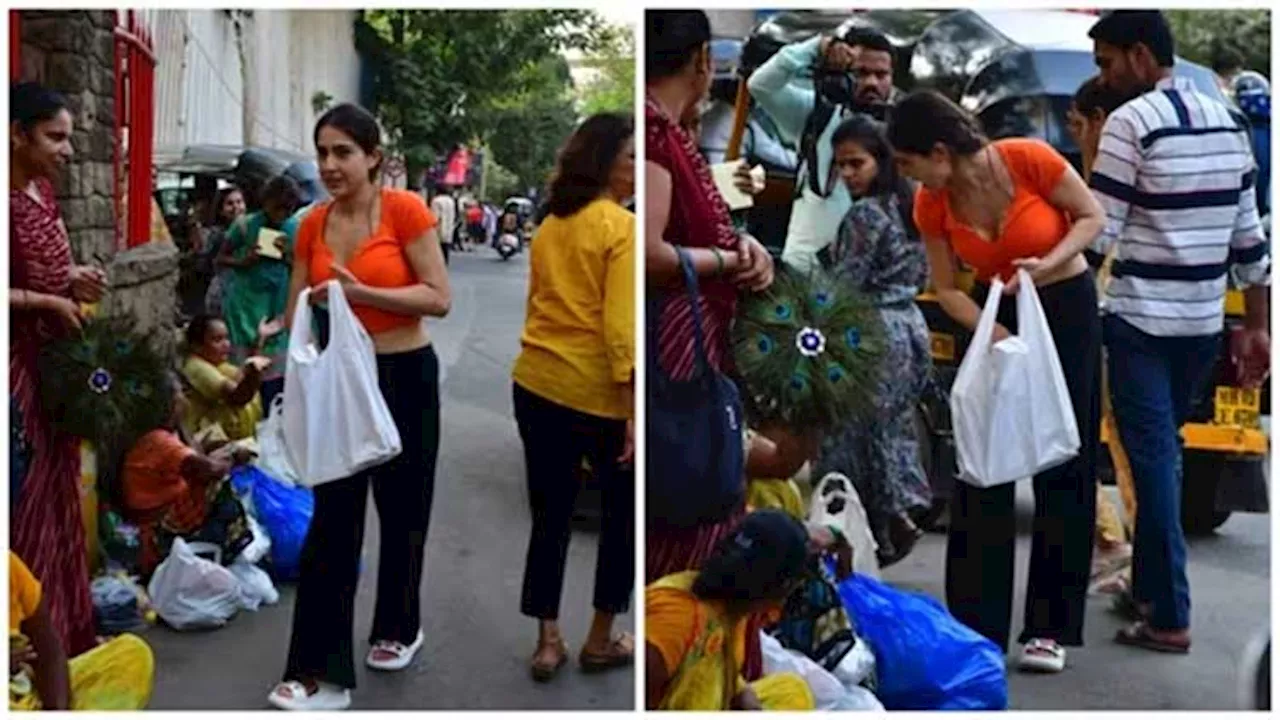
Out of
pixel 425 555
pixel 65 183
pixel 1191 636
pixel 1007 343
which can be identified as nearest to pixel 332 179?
pixel 65 183

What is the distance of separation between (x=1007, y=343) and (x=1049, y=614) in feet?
1.86

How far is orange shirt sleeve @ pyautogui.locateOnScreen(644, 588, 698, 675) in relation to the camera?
122 inches

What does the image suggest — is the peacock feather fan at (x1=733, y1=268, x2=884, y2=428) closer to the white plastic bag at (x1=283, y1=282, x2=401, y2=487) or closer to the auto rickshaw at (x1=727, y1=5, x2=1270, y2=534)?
the auto rickshaw at (x1=727, y1=5, x2=1270, y2=534)

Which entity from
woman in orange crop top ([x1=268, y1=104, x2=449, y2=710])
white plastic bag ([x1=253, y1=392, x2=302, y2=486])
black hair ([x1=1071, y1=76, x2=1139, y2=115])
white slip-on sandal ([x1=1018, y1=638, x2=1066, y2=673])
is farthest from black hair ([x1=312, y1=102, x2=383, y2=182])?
white slip-on sandal ([x1=1018, y1=638, x2=1066, y2=673])

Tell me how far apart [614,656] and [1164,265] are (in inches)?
49.2

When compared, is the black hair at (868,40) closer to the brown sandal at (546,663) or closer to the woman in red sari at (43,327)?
the brown sandal at (546,663)

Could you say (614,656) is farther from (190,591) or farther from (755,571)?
(190,591)

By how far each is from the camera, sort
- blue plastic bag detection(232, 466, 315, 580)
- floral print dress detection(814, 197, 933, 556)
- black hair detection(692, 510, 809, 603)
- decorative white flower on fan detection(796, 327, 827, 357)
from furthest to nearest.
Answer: blue plastic bag detection(232, 466, 315, 580) → floral print dress detection(814, 197, 933, 556) → decorative white flower on fan detection(796, 327, 827, 357) → black hair detection(692, 510, 809, 603)

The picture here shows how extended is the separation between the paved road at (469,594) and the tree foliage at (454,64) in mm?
253

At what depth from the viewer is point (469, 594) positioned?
3.58 metres

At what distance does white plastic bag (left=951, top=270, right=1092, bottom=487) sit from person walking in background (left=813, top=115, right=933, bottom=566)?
9cm

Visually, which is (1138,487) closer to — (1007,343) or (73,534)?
(1007,343)

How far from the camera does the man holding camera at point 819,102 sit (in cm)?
322

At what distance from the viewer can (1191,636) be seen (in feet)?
11.2
